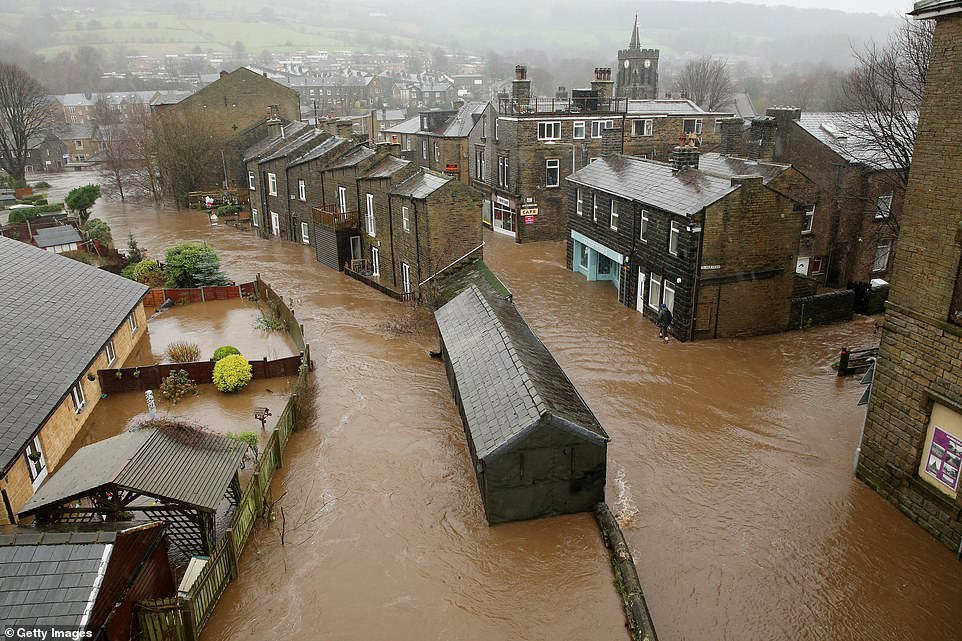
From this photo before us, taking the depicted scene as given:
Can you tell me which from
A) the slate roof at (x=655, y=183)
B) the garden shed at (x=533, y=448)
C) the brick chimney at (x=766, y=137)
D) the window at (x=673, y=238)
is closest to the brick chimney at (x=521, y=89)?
the slate roof at (x=655, y=183)

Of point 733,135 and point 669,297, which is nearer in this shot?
point 669,297

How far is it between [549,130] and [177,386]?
83.9ft

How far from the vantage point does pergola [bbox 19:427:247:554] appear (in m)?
10.7

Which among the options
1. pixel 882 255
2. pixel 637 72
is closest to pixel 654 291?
pixel 882 255

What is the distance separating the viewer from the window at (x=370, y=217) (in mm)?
30734

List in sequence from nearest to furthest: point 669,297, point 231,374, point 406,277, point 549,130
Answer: point 231,374 → point 669,297 → point 406,277 → point 549,130

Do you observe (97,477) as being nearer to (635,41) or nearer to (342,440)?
(342,440)

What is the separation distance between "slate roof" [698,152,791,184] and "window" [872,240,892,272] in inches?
293

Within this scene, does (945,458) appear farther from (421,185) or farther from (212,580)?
(421,185)

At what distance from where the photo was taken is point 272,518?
13.5 meters

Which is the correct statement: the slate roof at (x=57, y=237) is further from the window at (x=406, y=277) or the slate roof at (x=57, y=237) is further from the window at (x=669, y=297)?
the window at (x=669, y=297)

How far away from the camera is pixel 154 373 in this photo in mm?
19797

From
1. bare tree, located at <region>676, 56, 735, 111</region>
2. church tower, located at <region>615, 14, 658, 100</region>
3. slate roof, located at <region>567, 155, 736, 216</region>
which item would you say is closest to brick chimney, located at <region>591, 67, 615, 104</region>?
slate roof, located at <region>567, 155, 736, 216</region>

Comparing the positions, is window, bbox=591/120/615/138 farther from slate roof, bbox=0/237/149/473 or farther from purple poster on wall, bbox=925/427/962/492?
purple poster on wall, bbox=925/427/962/492
